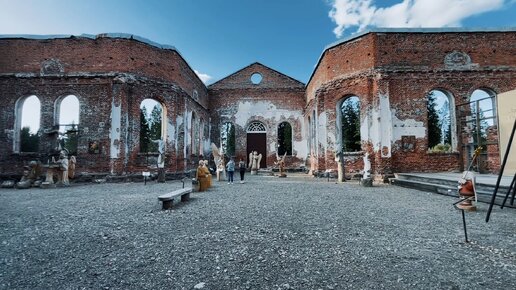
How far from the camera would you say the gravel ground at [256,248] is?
2625mm

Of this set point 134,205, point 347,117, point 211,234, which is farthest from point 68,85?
point 347,117

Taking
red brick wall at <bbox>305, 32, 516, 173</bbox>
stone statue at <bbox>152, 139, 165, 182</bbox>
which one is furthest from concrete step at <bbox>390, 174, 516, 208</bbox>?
stone statue at <bbox>152, 139, 165, 182</bbox>

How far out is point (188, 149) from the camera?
15469 millimetres

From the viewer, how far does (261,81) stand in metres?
21.1

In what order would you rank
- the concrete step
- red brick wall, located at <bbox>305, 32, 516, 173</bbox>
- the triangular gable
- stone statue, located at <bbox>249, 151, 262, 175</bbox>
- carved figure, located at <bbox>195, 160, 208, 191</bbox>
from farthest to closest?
the triangular gable
stone statue, located at <bbox>249, 151, 262, 175</bbox>
red brick wall, located at <bbox>305, 32, 516, 173</bbox>
carved figure, located at <bbox>195, 160, 208, 191</bbox>
the concrete step

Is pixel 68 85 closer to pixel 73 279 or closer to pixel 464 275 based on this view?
pixel 73 279

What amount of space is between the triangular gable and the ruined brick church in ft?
19.4

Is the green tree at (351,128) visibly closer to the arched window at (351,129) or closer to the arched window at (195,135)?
the arched window at (351,129)

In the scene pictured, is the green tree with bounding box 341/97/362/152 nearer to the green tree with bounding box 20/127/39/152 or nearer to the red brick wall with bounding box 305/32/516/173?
the red brick wall with bounding box 305/32/516/173

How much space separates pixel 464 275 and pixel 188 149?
14323 millimetres

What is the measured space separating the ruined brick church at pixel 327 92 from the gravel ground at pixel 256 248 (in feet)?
21.8

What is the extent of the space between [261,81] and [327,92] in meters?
8.06

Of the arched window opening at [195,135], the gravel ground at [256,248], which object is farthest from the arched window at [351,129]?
the gravel ground at [256,248]

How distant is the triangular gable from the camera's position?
2100 cm
